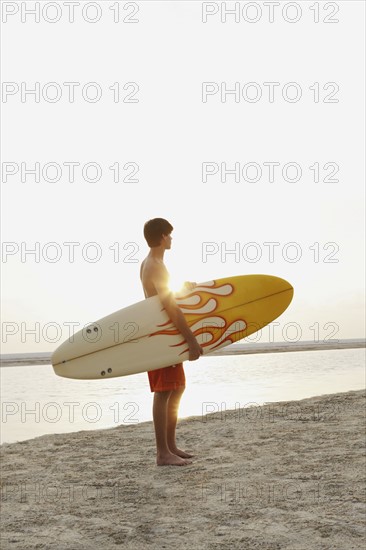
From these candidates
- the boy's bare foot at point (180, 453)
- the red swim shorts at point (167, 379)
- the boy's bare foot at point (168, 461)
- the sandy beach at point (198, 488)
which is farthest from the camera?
the boy's bare foot at point (180, 453)

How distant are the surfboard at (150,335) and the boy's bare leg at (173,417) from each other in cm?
22

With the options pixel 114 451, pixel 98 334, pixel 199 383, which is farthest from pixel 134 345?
pixel 199 383

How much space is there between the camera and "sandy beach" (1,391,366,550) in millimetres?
2828

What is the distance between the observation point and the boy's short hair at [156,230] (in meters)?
3.53

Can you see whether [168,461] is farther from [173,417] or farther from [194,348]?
[194,348]

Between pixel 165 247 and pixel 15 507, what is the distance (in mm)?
1635

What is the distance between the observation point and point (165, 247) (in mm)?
3592

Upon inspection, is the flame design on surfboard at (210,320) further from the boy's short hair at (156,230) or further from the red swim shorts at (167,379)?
the boy's short hair at (156,230)

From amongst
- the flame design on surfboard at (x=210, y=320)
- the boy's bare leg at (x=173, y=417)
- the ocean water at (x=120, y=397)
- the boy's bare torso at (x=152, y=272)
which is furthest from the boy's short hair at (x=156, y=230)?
the ocean water at (x=120, y=397)

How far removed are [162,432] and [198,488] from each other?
0.51 meters

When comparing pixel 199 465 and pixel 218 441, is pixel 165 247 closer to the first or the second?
pixel 199 465

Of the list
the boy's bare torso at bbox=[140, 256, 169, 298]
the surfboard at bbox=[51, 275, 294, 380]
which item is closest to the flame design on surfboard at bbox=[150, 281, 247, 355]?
the surfboard at bbox=[51, 275, 294, 380]

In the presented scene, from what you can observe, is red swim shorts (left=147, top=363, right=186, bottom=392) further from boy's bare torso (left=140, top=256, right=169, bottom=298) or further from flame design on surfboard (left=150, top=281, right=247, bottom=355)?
boy's bare torso (left=140, top=256, right=169, bottom=298)

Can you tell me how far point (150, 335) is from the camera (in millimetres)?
3957
